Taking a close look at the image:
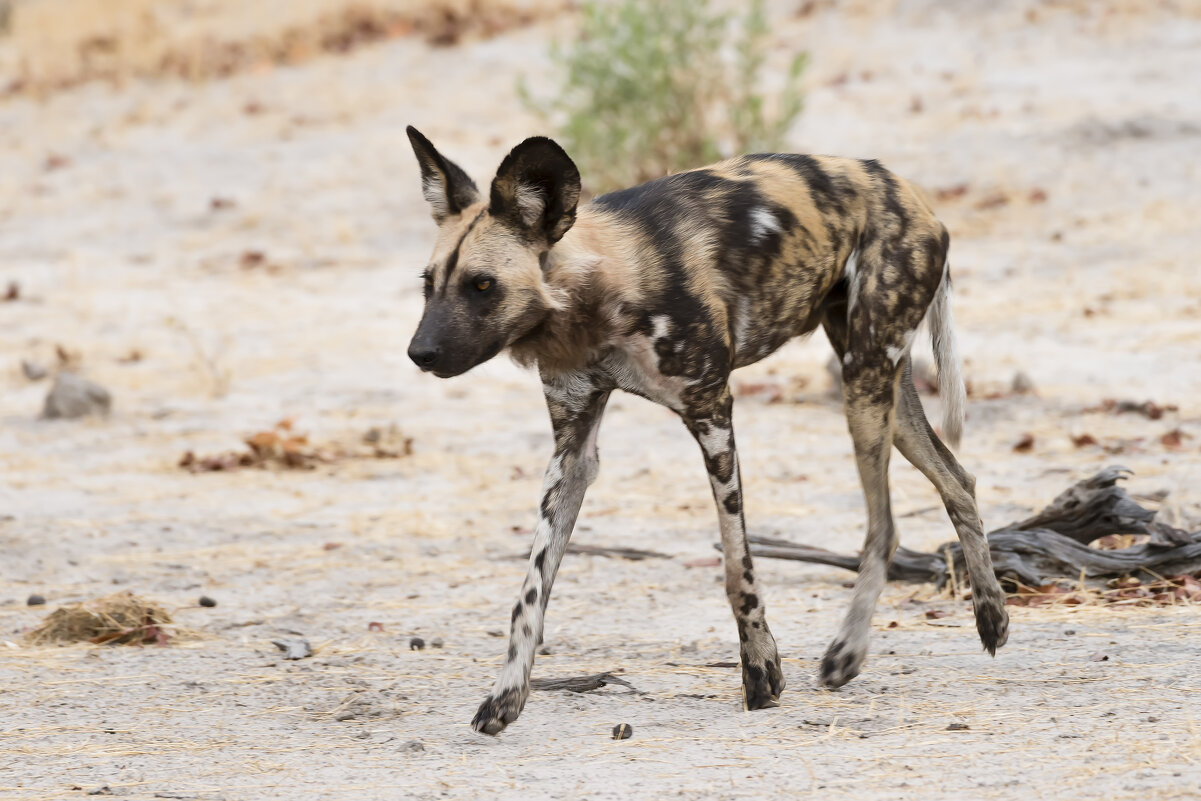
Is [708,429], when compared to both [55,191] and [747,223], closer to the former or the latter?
[747,223]

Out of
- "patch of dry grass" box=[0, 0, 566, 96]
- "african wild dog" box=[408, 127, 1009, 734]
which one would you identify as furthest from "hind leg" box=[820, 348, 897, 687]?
"patch of dry grass" box=[0, 0, 566, 96]

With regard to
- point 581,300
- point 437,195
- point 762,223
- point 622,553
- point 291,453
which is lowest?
point 291,453

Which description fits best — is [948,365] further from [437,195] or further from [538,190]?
[437,195]

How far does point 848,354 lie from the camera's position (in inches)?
192

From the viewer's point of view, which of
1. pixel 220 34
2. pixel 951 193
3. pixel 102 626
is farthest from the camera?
pixel 220 34

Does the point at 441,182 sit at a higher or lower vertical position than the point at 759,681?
higher

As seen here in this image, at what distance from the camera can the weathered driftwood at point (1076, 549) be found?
5504 mm

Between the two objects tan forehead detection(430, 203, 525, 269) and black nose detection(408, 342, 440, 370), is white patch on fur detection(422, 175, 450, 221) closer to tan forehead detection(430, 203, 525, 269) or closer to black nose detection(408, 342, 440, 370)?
tan forehead detection(430, 203, 525, 269)

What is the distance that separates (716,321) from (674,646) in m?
1.38

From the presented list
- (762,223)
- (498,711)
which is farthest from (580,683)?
(762,223)

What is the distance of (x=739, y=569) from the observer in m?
4.46

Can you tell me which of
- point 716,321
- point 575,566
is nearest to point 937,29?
point 575,566

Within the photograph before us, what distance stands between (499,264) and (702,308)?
2.17 ft

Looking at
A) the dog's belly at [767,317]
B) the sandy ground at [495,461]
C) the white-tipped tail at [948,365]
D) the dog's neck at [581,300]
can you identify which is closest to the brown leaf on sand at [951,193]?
the sandy ground at [495,461]
